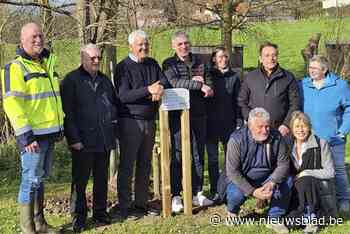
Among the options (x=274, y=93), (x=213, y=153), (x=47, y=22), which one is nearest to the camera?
(x=274, y=93)

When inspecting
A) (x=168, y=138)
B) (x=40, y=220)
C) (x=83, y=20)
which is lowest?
(x=40, y=220)

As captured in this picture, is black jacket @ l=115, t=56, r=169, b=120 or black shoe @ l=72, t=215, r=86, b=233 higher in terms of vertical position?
black jacket @ l=115, t=56, r=169, b=120

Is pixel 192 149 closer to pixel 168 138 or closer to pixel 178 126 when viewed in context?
pixel 178 126

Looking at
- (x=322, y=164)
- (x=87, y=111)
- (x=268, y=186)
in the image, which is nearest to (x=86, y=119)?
(x=87, y=111)

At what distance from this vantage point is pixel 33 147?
16.3 feet

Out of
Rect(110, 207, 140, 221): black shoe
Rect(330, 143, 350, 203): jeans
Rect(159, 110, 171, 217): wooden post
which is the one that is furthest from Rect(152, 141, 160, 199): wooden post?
Answer: Rect(330, 143, 350, 203): jeans

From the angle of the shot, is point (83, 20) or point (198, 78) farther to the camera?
point (83, 20)

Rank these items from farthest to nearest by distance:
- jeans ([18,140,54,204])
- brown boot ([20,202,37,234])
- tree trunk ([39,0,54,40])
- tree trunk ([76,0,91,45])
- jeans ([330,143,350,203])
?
tree trunk ([39,0,54,40]), tree trunk ([76,0,91,45]), jeans ([330,143,350,203]), brown boot ([20,202,37,234]), jeans ([18,140,54,204])

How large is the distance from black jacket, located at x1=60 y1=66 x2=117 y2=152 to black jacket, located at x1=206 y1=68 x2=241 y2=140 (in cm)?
139

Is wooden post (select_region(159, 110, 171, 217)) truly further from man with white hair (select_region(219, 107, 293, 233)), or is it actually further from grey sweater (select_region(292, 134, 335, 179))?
grey sweater (select_region(292, 134, 335, 179))

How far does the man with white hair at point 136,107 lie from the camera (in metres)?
5.68

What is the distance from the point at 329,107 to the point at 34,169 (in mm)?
3211

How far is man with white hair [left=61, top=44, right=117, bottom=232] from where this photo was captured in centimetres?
540

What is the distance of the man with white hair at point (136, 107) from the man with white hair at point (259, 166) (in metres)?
0.91
